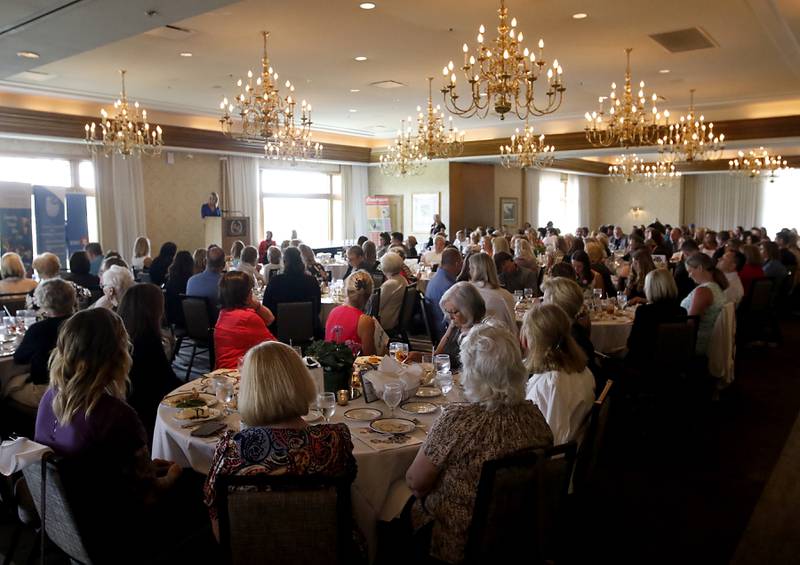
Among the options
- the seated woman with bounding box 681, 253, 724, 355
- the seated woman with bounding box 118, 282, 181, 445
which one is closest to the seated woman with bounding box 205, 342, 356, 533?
the seated woman with bounding box 118, 282, 181, 445

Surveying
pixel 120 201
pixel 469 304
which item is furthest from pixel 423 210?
pixel 469 304

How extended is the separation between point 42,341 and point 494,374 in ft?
10.3

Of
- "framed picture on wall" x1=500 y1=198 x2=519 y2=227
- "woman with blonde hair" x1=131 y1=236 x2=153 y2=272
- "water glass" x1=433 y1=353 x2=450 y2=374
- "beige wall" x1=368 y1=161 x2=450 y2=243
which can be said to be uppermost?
"beige wall" x1=368 y1=161 x2=450 y2=243

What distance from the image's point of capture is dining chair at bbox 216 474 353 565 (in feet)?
6.57

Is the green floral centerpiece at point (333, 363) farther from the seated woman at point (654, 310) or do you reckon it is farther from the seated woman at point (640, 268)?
the seated woman at point (640, 268)

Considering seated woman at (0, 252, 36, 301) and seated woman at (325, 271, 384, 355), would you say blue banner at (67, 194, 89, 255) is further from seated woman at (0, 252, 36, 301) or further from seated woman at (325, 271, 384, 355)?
seated woman at (325, 271, 384, 355)

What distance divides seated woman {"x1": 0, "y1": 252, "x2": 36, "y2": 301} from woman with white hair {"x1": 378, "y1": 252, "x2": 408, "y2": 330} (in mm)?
3484

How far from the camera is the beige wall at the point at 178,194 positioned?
1309 cm

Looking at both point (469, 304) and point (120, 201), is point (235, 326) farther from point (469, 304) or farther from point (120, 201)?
point (120, 201)

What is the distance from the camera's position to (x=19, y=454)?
220 centimetres

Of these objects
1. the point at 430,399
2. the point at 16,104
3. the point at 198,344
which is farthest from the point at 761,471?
the point at 16,104

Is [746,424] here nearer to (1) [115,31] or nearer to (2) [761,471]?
(2) [761,471]

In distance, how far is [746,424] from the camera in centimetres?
530

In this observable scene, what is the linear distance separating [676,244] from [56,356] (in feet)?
43.2
